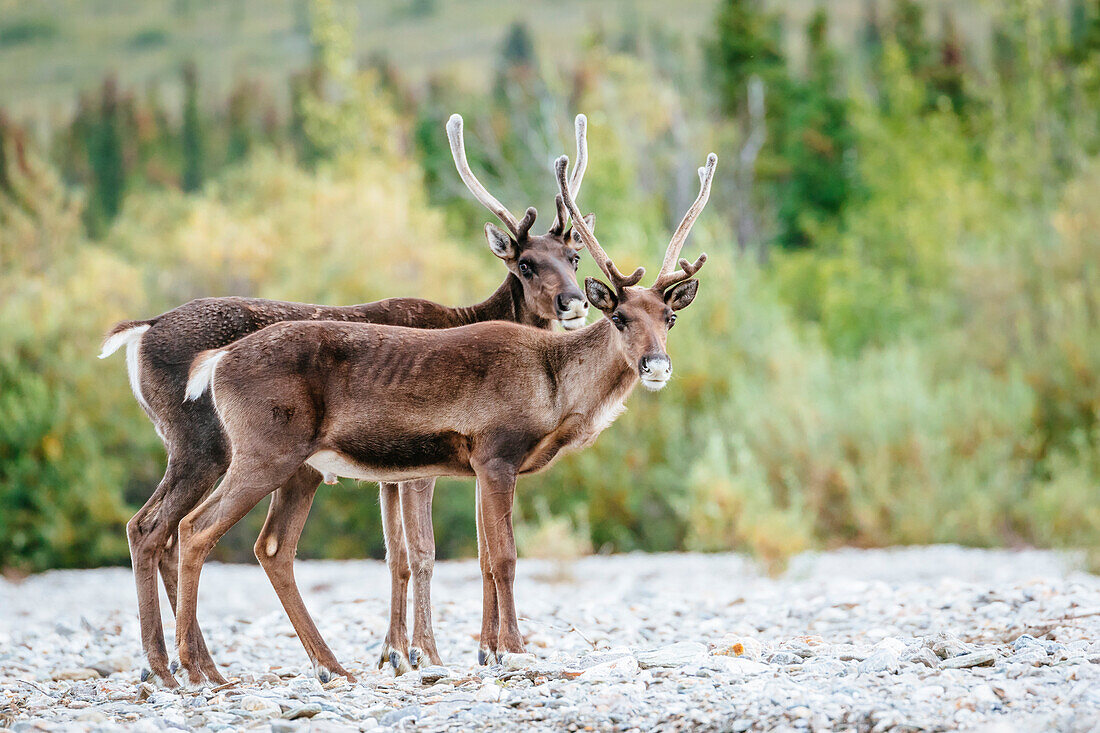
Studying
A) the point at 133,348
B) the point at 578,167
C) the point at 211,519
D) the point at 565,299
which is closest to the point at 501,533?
the point at 211,519

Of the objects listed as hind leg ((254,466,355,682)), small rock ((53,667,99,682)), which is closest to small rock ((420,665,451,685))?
hind leg ((254,466,355,682))

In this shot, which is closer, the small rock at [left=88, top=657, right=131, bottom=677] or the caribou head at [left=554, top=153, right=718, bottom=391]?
the caribou head at [left=554, top=153, right=718, bottom=391]

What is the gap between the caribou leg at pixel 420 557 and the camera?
325 inches

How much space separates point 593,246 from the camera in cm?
771

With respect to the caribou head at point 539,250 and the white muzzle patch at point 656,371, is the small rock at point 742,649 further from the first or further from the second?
the caribou head at point 539,250

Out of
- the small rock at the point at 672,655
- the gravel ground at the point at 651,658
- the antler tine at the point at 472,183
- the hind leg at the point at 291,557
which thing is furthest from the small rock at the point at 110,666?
the antler tine at the point at 472,183

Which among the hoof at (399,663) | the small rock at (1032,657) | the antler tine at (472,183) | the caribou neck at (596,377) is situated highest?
the antler tine at (472,183)

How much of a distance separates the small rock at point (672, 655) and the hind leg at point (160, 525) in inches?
115

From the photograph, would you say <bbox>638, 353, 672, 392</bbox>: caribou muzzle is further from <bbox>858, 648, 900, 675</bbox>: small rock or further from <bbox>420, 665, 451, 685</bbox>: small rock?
<bbox>420, 665, 451, 685</bbox>: small rock

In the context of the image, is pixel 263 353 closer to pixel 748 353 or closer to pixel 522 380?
pixel 522 380

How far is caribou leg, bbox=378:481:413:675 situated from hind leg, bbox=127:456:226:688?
1.18 m

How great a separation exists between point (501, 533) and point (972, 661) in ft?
8.82

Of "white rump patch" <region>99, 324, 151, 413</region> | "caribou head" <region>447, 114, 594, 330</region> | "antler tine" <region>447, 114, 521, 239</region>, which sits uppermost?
"antler tine" <region>447, 114, 521, 239</region>

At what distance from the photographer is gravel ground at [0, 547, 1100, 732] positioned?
5652 mm
